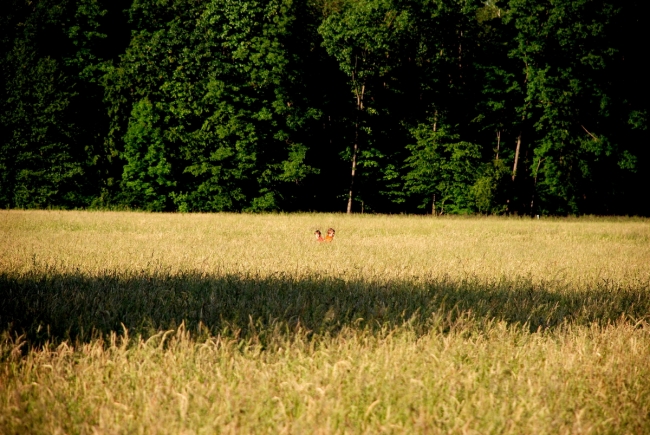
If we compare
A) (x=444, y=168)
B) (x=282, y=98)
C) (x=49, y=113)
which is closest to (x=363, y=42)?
(x=282, y=98)

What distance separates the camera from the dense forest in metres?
27.9

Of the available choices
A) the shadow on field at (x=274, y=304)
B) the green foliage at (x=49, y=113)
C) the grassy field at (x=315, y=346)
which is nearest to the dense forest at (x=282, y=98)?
the green foliage at (x=49, y=113)

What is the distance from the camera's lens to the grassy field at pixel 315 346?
2.89 m

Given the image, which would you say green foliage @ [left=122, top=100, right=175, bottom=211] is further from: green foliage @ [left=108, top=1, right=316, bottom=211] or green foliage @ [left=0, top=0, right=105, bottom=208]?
green foliage @ [left=0, top=0, right=105, bottom=208]

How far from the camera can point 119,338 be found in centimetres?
419

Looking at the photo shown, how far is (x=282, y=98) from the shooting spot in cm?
2880

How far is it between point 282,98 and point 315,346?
25.9 meters

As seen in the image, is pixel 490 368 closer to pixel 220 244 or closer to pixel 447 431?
pixel 447 431

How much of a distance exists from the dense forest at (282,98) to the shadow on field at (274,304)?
21.8 metres

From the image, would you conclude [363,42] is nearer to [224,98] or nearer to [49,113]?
[224,98]

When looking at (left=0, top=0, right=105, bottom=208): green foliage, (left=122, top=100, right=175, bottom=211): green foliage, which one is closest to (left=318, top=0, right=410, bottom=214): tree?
(left=122, top=100, right=175, bottom=211): green foliage

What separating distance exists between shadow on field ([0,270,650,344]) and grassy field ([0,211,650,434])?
0.09 feet

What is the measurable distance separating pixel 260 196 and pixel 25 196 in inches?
494

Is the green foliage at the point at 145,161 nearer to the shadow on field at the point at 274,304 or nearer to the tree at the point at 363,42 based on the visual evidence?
the tree at the point at 363,42
